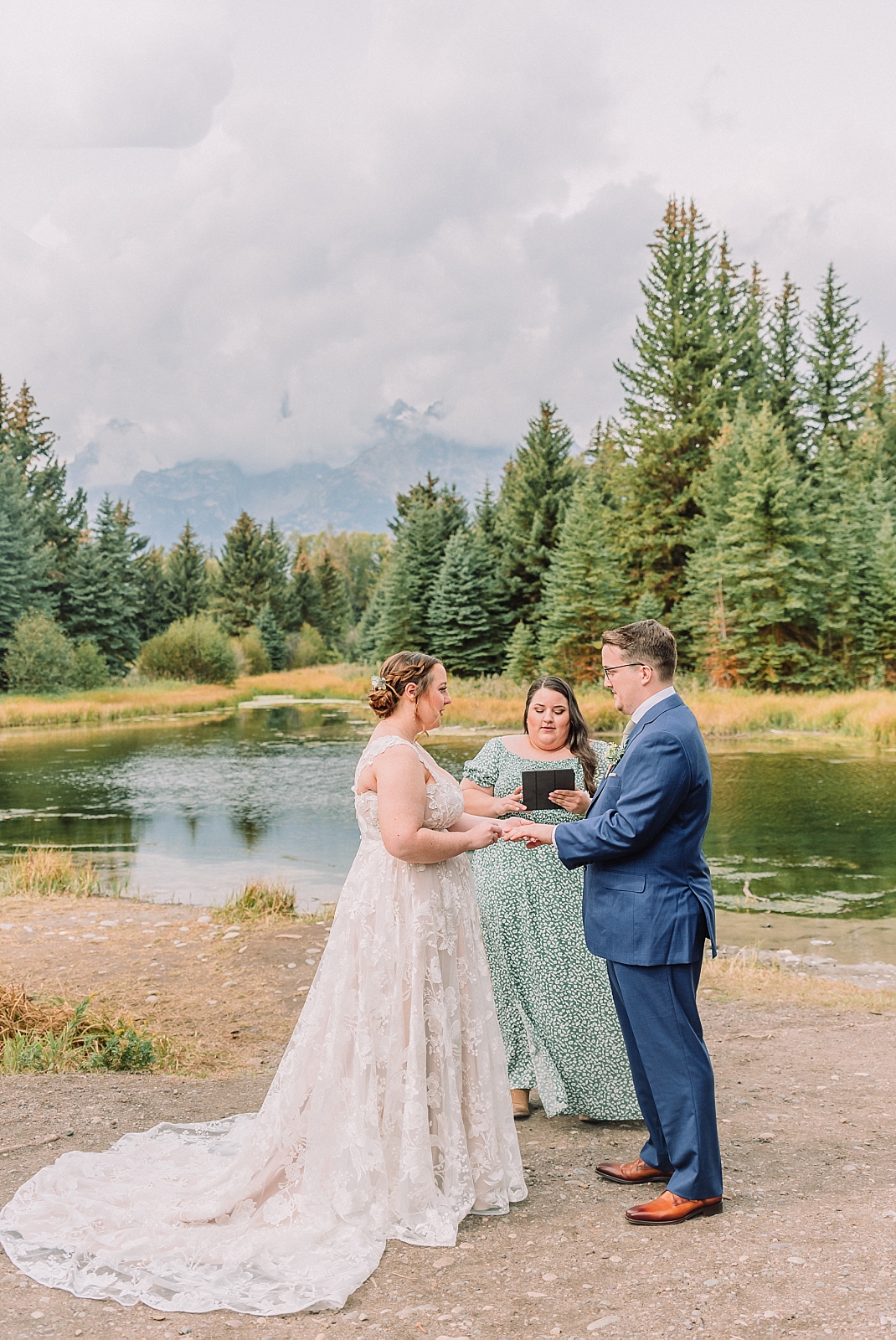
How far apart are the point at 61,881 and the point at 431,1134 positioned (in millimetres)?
9404

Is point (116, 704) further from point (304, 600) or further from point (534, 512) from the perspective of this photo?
point (304, 600)

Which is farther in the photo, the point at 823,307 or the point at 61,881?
the point at 823,307

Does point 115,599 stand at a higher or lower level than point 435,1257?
higher

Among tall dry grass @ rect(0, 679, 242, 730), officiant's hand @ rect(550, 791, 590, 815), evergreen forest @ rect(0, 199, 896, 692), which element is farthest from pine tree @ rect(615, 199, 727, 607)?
officiant's hand @ rect(550, 791, 590, 815)

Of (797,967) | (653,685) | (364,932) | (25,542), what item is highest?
(25,542)

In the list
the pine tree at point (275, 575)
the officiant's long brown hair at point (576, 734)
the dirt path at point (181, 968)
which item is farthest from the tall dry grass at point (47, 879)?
the pine tree at point (275, 575)

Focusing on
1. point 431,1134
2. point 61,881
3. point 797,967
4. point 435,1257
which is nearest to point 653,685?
point 431,1134

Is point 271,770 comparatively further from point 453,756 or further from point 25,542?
point 25,542

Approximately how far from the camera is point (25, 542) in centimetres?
4822

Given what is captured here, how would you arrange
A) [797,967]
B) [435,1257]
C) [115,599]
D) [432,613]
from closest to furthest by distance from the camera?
[435,1257]
[797,967]
[432,613]
[115,599]

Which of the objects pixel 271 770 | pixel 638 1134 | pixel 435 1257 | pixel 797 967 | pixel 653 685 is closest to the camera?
pixel 435 1257

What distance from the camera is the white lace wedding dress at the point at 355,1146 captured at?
11.1 feet

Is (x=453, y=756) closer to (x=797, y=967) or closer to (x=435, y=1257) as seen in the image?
(x=797, y=967)

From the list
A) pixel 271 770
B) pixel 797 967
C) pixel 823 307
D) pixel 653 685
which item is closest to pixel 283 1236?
pixel 653 685
